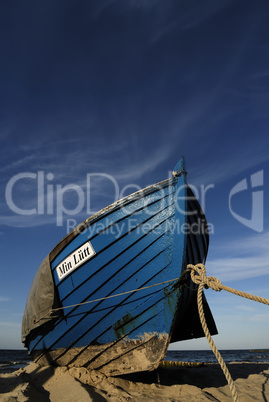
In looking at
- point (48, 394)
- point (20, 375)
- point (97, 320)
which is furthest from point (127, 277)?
point (20, 375)

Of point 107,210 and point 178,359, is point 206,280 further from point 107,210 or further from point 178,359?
point 178,359

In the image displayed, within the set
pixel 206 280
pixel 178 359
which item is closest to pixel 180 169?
pixel 206 280

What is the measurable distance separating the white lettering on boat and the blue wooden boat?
0.06 feet

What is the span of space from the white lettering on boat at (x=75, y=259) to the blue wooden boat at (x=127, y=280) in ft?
0.06

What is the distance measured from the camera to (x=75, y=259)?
14.7 feet

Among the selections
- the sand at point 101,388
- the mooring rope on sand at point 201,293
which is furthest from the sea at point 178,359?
the mooring rope on sand at point 201,293

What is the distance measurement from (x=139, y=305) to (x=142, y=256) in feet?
2.64

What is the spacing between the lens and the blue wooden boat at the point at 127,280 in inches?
160

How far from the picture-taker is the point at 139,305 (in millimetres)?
4168

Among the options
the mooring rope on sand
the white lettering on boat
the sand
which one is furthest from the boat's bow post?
the sand

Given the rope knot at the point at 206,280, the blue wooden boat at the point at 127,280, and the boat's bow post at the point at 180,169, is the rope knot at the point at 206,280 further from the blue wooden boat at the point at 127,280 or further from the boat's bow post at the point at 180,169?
the boat's bow post at the point at 180,169

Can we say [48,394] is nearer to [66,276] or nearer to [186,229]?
[66,276]

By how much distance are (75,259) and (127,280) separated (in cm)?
101

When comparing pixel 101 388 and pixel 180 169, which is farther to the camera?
pixel 180 169
